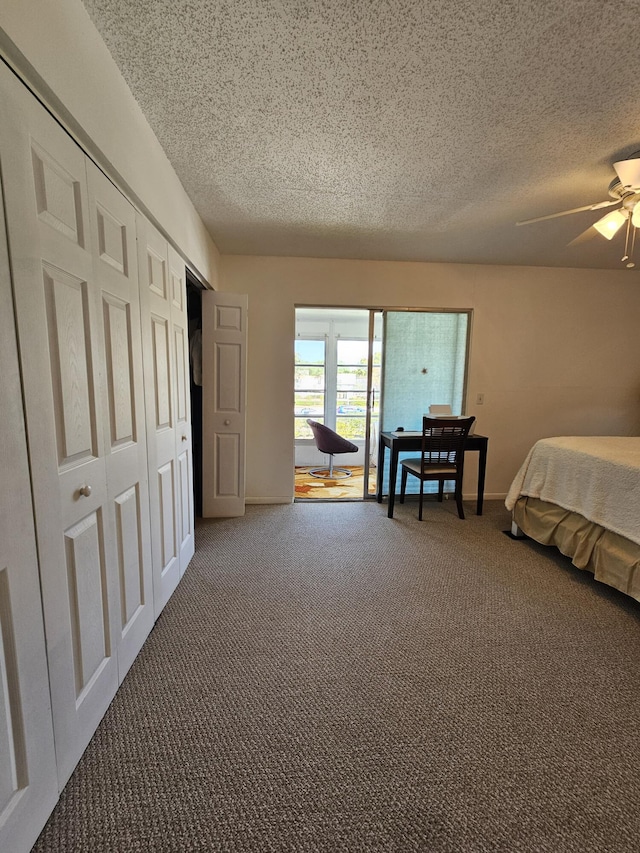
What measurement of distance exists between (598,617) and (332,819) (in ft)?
5.64

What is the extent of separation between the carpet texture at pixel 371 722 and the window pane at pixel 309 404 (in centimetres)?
321

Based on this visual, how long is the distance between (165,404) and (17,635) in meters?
1.24

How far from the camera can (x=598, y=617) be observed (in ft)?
6.40

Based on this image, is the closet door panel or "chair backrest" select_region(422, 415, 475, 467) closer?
the closet door panel

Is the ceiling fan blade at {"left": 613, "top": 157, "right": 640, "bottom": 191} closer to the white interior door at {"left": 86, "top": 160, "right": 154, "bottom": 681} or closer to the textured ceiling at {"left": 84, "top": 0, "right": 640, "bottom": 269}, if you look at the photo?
the textured ceiling at {"left": 84, "top": 0, "right": 640, "bottom": 269}

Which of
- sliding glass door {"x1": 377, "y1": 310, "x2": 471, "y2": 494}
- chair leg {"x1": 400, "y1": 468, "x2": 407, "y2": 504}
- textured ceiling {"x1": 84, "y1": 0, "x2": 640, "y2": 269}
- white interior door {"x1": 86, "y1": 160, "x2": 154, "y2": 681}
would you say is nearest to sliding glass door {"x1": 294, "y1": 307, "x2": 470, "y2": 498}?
sliding glass door {"x1": 377, "y1": 310, "x2": 471, "y2": 494}

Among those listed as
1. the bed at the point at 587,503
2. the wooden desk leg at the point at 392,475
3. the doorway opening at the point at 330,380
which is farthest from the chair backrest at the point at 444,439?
the doorway opening at the point at 330,380

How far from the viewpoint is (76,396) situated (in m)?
1.12

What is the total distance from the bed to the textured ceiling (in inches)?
64.3

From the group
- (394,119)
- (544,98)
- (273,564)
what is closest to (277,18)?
(394,119)

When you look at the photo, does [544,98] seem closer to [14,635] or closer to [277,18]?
[277,18]

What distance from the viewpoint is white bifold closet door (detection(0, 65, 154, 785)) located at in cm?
92

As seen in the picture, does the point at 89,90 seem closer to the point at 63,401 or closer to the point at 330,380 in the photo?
the point at 63,401

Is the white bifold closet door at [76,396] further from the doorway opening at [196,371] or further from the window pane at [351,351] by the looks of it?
the window pane at [351,351]
